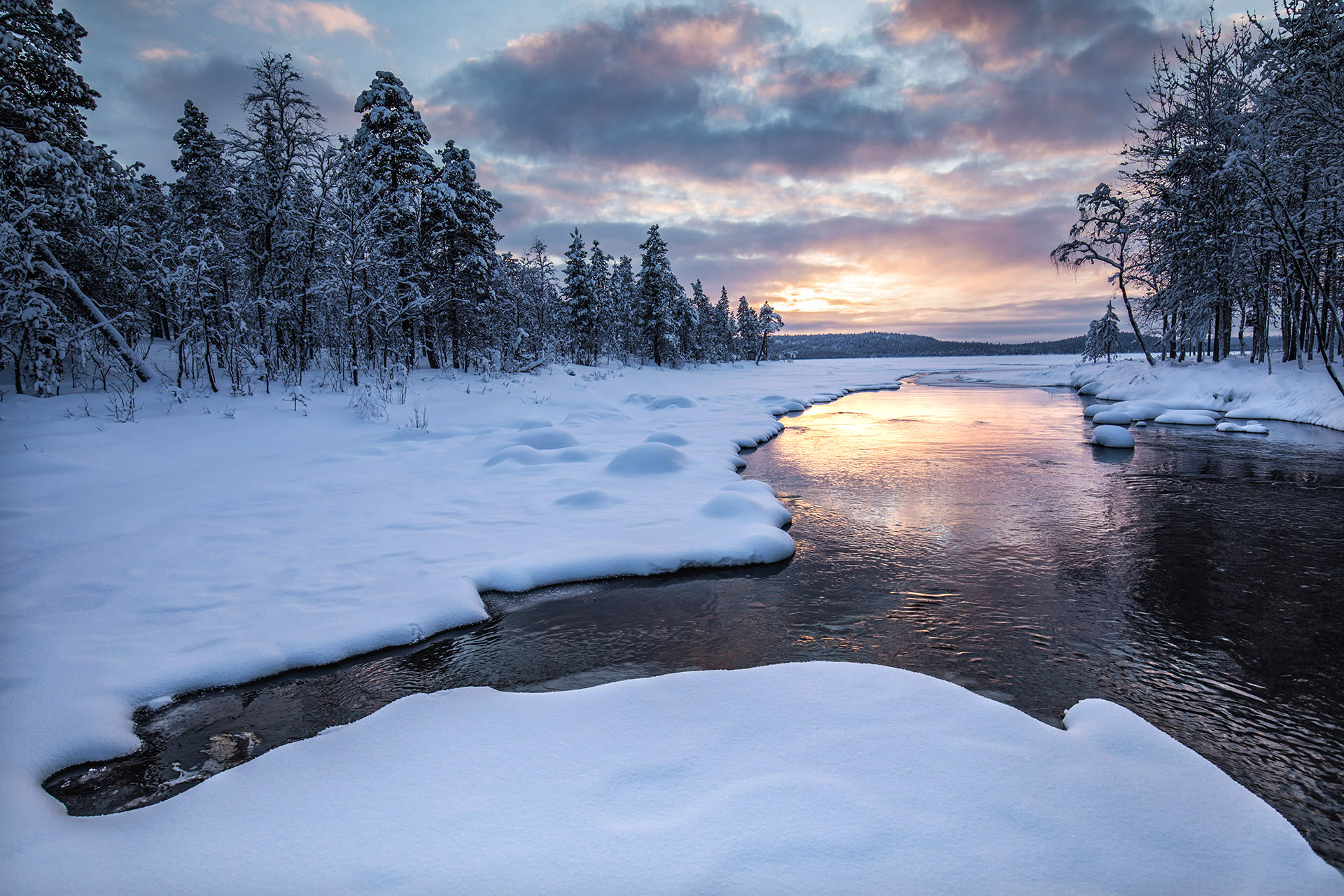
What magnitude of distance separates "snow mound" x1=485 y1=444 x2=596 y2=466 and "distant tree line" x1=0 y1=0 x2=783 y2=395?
8.18m

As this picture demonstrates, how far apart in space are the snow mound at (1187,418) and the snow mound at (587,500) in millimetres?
20516

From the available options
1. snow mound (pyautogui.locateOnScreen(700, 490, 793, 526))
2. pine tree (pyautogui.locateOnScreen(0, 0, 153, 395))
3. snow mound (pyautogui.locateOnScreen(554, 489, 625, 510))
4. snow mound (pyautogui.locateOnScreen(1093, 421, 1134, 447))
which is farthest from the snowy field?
snow mound (pyautogui.locateOnScreen(1093, 421, 1134, 447))

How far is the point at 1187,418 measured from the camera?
18359 mm

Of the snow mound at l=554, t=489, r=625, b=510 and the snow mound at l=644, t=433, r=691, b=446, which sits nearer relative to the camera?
the snow mound at l=554, t=489, r=625, b=510

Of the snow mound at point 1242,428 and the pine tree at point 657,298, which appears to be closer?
the snow mound at point 1242,428

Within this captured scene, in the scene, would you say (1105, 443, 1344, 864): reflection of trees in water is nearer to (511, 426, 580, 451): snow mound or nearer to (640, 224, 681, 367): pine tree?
(511, 426, 580, 451): snow mound

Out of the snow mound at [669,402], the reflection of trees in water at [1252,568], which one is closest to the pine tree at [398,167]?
the snow mound at [669,402]

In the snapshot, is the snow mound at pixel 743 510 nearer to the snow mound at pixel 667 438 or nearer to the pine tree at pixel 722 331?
the snow mound at pixel 667 438

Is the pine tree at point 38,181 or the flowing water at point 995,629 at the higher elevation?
the pine tree at point 38,181

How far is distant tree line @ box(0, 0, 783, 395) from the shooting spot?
12594 mm

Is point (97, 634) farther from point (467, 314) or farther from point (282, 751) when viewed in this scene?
point (467, 314)

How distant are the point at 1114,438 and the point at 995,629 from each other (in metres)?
12.7

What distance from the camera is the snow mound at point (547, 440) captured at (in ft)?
40.5

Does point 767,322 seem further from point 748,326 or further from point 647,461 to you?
point 647,461
